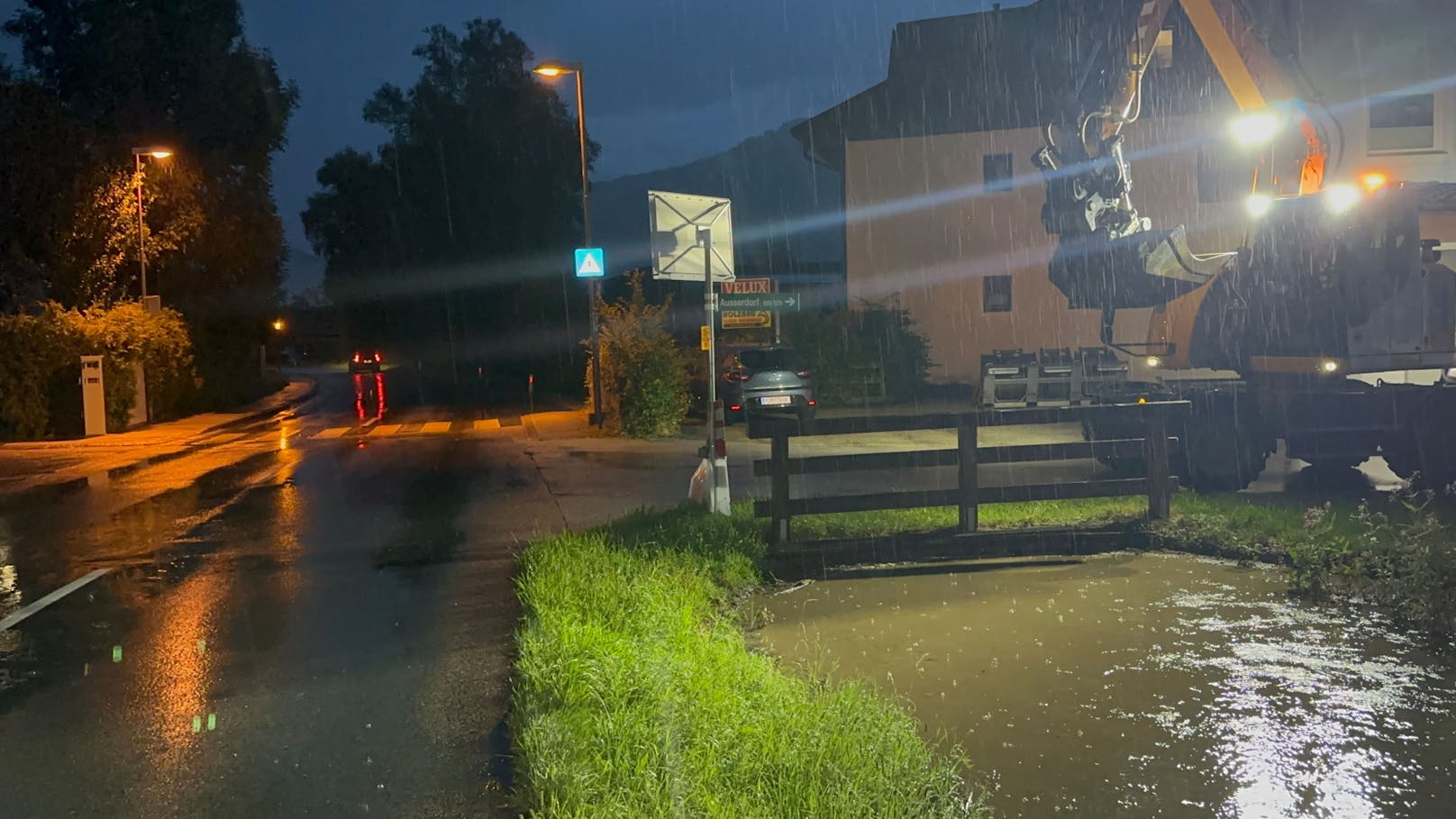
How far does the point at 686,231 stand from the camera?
13.2 m

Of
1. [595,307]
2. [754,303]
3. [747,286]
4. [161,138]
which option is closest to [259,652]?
[754,303]

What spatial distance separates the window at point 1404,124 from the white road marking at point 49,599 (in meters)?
25.0

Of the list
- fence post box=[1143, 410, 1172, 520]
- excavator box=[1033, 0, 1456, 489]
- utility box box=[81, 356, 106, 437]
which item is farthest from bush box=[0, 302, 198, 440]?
fence post box=[1143, 410, 1172, 520]

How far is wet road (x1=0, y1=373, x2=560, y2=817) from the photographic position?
16.9 ft

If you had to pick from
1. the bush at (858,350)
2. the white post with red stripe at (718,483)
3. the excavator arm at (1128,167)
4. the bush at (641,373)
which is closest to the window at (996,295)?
the bush at (858,350)

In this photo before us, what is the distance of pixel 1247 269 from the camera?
12.2 metres

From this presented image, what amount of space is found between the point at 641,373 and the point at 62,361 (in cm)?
1213

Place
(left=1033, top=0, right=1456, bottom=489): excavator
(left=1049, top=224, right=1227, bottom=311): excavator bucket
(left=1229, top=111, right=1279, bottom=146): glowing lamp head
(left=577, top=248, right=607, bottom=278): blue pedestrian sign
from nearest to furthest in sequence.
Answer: (left=1033, top=0, right=1456, bottom=489): excavator
(left=1229, top=111, right=1279, bottom=146): glowing lamp head
(left=1049, top=224, right=1227, bottom=311): excavator bucket
(left=577, top=248, right=607, bottom=278): blue pedestrian sign

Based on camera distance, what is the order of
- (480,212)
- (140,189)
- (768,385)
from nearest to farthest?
(768,385) → (140,189) → (480,212)

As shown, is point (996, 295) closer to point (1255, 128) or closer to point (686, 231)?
point (686, 231)

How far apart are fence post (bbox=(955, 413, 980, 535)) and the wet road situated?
3702 mm

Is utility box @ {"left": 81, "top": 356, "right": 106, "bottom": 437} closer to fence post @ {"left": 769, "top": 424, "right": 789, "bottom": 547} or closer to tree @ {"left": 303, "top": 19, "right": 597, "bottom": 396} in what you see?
fence post @ {"left": 769, "top": 424, "right": 789, "bottom": 547}

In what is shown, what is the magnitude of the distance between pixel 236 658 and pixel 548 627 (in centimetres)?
198

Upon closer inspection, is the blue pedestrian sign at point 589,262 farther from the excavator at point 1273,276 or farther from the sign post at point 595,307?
the excavator at point 1273,276
